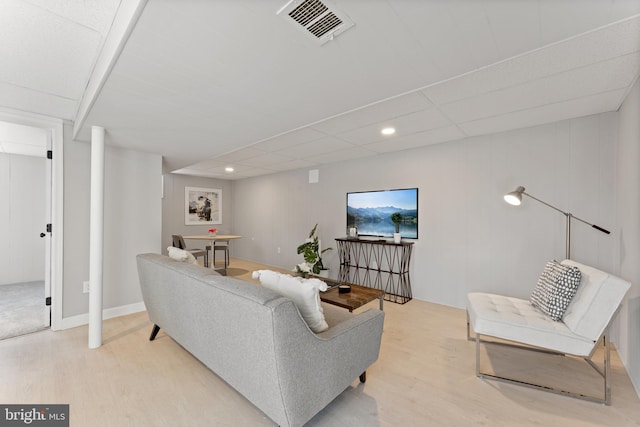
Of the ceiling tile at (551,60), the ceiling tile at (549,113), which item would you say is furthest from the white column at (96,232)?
the ceiling tile at (549,113)

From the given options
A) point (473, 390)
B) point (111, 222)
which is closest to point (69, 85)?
point (111, 222)

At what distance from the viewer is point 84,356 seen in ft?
7.84

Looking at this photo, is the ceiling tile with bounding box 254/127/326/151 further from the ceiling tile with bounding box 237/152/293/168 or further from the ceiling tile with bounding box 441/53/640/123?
the ceiling tile with bounding box 441/53/640/123

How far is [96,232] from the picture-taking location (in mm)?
2604

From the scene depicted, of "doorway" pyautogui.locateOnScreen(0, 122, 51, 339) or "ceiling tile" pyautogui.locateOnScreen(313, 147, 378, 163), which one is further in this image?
"doorway" pyautogui.locateOnScreen(0, 122, 51, 339)

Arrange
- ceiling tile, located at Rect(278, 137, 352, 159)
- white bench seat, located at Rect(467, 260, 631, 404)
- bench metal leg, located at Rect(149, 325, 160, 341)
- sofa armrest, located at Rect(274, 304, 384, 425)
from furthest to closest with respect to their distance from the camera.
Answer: ceiling tile, located at Rect(278, 137, 352, 159) < bench metal leg, located at Rect(149, 325, 160, 341) < white bench seat, located at Rect(467, 260, 631, 404) < sofa armrest, located at Rect(274, 304, 384, 425)

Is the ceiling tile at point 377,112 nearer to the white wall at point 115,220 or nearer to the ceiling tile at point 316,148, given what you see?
the ceiling tile at point 316,148

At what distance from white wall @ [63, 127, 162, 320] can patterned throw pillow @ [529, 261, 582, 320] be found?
4.39 metres

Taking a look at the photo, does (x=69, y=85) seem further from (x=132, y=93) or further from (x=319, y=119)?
(x=319, y=119)

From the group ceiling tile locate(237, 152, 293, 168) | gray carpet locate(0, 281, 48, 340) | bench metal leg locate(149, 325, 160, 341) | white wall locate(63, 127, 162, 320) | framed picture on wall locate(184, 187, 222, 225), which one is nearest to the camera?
bench metal leg locate(149, 325, 160, 341)

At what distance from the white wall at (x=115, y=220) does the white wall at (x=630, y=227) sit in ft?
16.2

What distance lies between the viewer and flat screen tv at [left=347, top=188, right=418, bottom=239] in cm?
410

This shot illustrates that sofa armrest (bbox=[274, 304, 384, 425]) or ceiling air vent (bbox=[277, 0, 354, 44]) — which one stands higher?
ceiling air vent (bbox=[277, 0, 354, 44])

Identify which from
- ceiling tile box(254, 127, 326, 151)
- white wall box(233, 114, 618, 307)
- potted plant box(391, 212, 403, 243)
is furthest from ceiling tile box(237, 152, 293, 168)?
potted plant box(391, 212, 403, 243)
